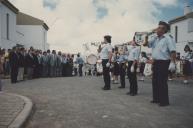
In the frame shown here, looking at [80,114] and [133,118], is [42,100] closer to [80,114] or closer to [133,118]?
[80,114]

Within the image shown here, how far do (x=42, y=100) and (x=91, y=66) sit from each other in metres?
28.9

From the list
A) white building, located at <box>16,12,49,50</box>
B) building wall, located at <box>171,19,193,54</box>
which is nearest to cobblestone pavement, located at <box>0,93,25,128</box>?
building wall, located at <box>171,19,193,54</box>

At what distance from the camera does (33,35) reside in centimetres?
6806

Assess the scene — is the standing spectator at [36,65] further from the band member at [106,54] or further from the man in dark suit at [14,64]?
the band member at [106,54]

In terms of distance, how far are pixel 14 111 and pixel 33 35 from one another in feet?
197

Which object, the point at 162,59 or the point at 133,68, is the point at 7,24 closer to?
the point at 133,68

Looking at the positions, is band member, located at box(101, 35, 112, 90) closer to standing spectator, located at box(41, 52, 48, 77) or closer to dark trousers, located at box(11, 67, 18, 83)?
dark trousers, located at box(11, 67, 18, 83)

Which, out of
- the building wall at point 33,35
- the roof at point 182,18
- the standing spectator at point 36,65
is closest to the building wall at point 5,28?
the building wall at point 33,35

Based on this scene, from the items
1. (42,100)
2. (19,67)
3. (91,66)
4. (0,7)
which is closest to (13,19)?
(0,7)

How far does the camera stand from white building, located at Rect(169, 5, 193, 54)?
5562 cm

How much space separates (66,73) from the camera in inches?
1254

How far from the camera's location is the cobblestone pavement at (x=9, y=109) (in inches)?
303

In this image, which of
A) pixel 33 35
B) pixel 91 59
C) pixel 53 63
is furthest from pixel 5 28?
pixel 33 35

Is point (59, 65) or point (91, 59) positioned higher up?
point (91, 59)
